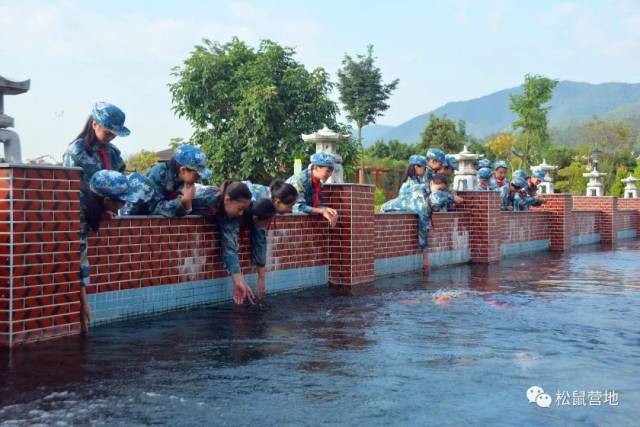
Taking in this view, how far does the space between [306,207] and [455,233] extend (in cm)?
480

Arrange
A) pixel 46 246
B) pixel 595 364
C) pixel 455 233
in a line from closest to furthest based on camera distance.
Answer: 1. pixel 595 364
2. pixel 46 246
3. pixel 455 233

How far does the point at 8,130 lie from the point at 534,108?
45.2m

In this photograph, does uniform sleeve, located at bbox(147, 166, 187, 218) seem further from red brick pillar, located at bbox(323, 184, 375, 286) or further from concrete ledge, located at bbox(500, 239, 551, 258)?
concrete ledge, located at bbox(500, 239, 551, 258)

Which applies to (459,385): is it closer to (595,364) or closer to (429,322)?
(595,364)

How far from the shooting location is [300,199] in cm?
1002

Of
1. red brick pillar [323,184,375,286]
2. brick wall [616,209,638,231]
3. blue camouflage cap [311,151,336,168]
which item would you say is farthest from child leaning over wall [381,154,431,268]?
brick wall [616,209,638,231]

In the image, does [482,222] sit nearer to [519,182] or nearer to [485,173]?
[485,173]


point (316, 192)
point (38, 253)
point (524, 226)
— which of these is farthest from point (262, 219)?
point (524, 226)

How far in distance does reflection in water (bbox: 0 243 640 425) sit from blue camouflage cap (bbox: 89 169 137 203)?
1162 mm

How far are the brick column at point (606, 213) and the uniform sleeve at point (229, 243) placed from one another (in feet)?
55.8

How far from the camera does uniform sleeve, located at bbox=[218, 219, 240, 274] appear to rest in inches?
314

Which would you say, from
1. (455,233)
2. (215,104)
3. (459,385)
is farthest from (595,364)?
(215,104)

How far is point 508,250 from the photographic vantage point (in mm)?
16422

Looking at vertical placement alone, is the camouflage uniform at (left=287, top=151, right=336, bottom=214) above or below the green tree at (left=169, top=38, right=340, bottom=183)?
below
